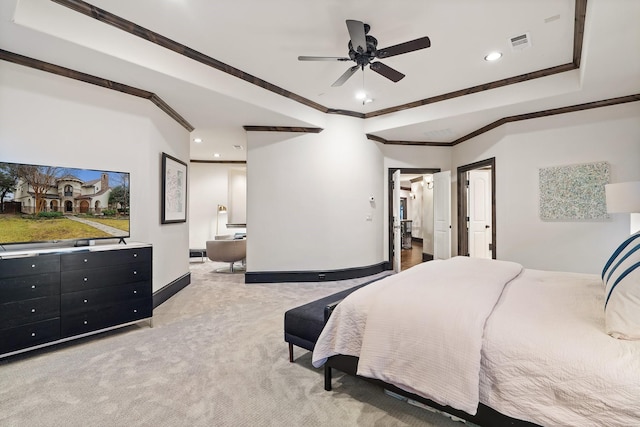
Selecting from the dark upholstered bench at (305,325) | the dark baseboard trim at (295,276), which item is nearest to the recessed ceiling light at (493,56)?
the dark upholstered bench at (305,325)

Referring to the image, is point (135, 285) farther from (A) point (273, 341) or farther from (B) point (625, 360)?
(B) point (625, 360)

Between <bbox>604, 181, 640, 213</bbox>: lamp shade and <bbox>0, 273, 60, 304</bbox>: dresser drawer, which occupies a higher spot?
<bbox>604, 181, 640, 213</bbox>: lamp shade

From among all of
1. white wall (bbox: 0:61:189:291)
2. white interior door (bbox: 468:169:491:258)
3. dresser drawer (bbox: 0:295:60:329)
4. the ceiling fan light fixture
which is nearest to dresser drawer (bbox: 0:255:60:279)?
dresser drawer (bbox: 0:295:60:329)

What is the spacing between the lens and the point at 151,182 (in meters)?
3.70

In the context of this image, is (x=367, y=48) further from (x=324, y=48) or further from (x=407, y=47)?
(x=324, y=48)

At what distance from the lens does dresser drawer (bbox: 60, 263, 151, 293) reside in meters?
2.60

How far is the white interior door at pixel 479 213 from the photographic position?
21.4 ft

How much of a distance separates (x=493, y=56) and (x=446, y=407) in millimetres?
3638

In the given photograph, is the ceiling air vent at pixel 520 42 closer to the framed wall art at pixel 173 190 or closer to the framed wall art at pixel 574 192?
the framed wall art at pixel 574 192

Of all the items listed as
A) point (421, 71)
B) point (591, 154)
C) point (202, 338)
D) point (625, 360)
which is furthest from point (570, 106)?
point (202, 338)

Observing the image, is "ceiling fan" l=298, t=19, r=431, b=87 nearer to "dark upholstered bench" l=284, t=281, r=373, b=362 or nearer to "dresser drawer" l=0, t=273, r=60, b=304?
"dark upholstered bench" l=284, t=281, r=373, b=362

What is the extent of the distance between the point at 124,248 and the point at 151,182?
1.09 metres

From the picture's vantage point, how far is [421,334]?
154cm

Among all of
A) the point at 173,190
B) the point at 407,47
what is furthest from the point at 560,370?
the point at 173,190
